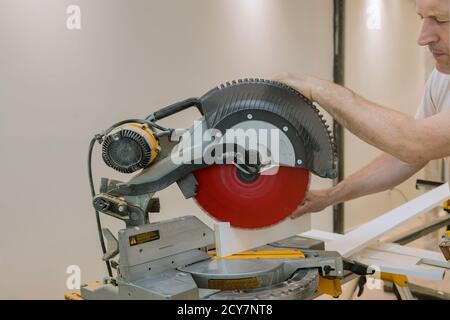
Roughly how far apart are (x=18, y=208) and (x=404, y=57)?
408cm

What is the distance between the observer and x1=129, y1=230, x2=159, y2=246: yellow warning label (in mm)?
1006

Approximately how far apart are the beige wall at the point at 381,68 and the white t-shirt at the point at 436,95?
2.20m

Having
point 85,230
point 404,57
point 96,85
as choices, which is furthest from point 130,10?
point 404,57

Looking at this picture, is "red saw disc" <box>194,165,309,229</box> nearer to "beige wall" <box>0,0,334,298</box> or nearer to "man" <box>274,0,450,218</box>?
"man" <box>274,0,450,218</box>

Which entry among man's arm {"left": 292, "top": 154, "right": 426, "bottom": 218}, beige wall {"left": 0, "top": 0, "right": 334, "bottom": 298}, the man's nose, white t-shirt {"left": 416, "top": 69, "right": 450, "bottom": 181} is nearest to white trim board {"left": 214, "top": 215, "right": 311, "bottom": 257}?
man's arm {"left": 292, "top": 154, "right": 426, "bottom": 218}

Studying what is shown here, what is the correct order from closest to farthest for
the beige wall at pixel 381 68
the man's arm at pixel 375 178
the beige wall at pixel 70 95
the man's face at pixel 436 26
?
the man's face at pixel 436 26 → the man's arm at pixel 375 178 → the beige wall at pixel 70 95 → the beige wall at pixel 381 68

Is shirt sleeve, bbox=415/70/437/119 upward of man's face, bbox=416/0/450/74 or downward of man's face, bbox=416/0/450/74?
downward

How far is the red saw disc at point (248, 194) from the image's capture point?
1047mm

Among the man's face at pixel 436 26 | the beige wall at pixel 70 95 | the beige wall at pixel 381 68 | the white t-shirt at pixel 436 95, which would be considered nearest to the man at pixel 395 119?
the man's face at pixel 436 26

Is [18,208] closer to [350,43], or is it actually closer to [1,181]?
[1,181]

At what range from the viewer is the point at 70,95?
7.12 feet

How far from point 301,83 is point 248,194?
11.3 inches

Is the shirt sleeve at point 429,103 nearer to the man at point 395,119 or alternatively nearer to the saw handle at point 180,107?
the man at point 395,119

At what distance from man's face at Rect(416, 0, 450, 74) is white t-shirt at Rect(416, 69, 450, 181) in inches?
10.4
